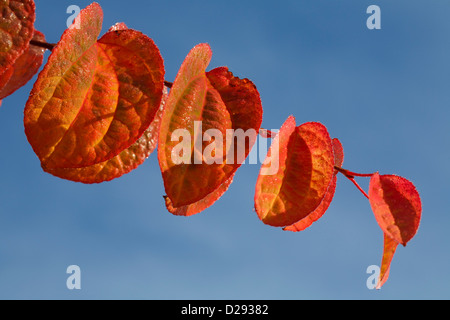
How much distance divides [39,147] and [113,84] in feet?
0.67

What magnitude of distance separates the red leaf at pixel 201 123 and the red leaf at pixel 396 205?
0.45 m

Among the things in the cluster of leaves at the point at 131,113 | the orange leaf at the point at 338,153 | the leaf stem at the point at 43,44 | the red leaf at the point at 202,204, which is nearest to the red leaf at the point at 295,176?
the cluster of leaves at the point at 131,113

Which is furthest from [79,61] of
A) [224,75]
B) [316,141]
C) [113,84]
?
[316,141]

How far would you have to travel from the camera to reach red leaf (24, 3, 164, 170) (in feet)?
2.98

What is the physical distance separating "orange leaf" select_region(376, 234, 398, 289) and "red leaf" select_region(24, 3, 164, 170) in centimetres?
80

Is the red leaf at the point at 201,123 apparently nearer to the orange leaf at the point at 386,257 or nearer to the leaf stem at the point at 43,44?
the leaf stem at the point at 43,44

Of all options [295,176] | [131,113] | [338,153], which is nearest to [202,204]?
[295,176]

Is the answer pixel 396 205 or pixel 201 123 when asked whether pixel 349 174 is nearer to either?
pixel 396 205

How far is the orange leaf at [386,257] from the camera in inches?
52.8

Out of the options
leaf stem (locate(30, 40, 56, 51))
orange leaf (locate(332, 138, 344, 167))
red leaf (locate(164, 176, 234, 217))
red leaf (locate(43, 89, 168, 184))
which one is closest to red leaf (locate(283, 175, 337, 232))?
orange leaf (locate(332, 138, 344, 167))

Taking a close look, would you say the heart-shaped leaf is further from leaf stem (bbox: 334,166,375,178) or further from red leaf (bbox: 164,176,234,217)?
red leaf (bbox: 164,176,234,217)

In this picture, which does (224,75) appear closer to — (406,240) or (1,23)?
(1,23)

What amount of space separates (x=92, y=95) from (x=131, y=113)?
0.32ft

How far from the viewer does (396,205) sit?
1277 mm
